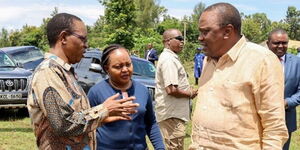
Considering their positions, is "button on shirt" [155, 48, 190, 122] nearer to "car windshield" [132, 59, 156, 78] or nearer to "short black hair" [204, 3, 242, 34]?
"short black hair" [204, 3, 242, 34]

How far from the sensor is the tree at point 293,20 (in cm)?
8244

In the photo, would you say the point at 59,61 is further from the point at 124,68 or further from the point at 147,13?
the point at 147,13

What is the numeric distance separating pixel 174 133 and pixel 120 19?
77.3 ft

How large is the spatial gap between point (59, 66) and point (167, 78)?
8.05 ft

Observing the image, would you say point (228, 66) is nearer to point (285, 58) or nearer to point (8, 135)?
point (285, 58)

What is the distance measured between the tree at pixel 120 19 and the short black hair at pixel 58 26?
82.9 feet

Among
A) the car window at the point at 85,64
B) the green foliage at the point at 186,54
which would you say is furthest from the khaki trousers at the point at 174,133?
the green foliage at the point at 186,54

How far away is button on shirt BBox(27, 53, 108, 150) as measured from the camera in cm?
232

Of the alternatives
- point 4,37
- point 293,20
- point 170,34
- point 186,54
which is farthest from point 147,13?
point 170,34

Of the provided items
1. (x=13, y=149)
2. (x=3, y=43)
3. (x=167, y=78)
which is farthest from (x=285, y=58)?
(x=3, y=43)

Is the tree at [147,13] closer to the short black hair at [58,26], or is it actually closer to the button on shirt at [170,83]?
the button on shirt at [170,83]

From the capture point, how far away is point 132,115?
320cm

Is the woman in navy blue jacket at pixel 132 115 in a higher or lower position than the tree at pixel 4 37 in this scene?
higher

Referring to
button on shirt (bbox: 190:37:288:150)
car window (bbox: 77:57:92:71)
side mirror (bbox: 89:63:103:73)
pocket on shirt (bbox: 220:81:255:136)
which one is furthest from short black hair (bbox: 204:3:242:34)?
car window (bbox: 77:57:92:71)
